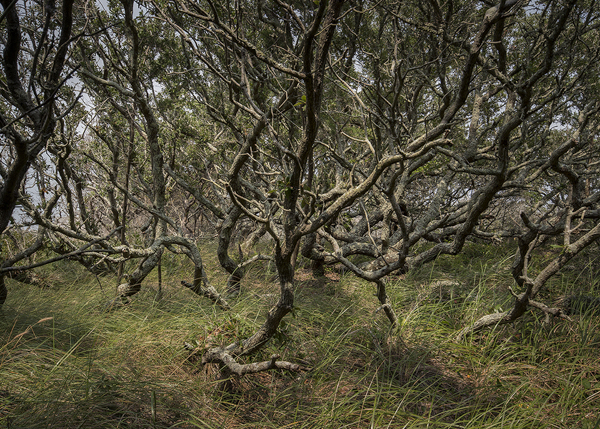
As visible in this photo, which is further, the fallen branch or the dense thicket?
the fallen branch

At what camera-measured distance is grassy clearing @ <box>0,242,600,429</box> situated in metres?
2.13

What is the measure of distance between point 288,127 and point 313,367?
3027 mm

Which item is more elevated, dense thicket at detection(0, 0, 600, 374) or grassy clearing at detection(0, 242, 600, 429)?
dense thicket at detection(0, 0, 600, 374)

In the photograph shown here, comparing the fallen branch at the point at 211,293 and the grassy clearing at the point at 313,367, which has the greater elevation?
the fallen branch at the point at 211,293

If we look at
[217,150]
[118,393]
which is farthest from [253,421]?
[217,150]

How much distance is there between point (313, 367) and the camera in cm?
267

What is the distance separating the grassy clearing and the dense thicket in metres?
0.33

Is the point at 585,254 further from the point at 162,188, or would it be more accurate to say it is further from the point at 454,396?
the point at 162,188

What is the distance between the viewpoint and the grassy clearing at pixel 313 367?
6.98ft

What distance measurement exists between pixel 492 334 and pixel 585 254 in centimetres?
270

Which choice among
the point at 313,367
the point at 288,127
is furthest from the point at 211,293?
the point at 288,127

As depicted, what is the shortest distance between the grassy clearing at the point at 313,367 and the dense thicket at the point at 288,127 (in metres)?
0.33

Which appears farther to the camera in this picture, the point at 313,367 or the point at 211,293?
the point at 211,293

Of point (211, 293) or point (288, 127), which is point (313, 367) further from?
point (288, 127)
